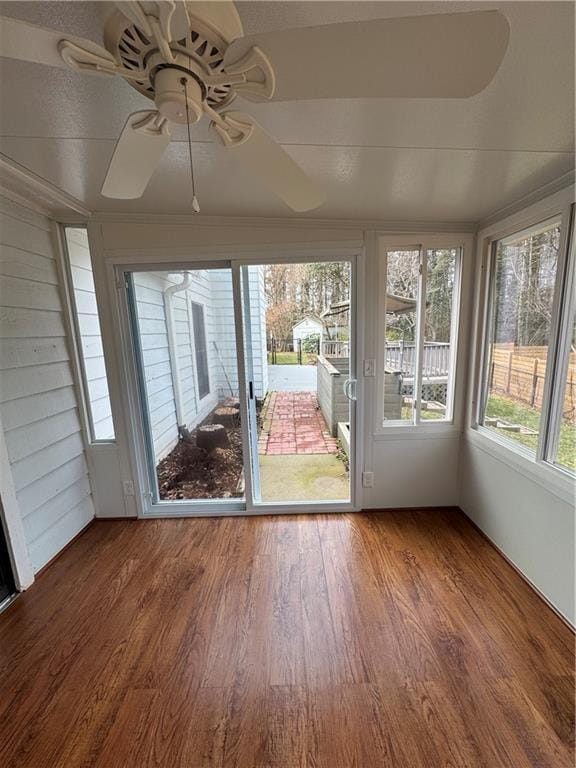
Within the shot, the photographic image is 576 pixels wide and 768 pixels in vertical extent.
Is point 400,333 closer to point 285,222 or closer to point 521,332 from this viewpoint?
point 521,332

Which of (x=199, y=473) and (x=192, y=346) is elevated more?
(x=192, y=346)

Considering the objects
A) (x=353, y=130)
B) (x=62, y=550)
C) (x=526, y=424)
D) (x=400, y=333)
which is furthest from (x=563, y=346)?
(x=62, y=550)

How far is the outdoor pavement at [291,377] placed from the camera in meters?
2.52

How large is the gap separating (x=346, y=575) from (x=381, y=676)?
561 mm

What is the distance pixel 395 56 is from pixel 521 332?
1.74 m

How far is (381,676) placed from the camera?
1348 millimetres

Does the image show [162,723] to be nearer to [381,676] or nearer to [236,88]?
[381,676]

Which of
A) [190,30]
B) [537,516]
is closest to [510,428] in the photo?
[537,516]

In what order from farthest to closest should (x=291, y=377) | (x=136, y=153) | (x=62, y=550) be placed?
(x=291, y=377), (x=62, y=550), (x=136, y=153)

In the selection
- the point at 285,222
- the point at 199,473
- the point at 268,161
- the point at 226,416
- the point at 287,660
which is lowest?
the point at 287,660

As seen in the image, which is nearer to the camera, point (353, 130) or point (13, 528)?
point (353, 130)

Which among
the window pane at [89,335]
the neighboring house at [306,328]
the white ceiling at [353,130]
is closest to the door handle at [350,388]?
the neighboring house at [306,328]

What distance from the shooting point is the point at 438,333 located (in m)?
2.40

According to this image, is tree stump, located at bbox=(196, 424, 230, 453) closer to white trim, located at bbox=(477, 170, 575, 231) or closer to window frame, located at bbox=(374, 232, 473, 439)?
window frame, located at bbox=(374, 232, 473, 439)
